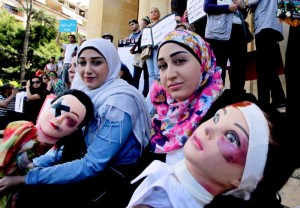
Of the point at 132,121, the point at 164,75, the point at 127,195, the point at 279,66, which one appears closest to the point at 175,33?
the point at 164,75

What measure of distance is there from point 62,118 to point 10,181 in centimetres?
44

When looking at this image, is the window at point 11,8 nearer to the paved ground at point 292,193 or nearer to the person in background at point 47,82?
the person in background at point 47,82

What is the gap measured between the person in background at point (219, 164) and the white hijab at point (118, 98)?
0.80 metres

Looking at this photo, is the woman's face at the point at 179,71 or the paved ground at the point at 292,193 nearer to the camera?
the woman's face at the point at 179,71

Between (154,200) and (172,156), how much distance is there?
506 mm

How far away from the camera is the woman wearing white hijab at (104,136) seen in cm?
166

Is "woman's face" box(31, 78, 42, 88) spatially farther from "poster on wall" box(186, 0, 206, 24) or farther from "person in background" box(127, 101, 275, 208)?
"person in background" box(127, 101, 275, 208)

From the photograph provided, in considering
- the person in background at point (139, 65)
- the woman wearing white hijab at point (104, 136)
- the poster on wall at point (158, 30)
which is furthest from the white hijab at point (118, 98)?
the person in background at point (139, 65)

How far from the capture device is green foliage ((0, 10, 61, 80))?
24750mm

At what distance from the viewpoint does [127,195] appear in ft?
5.57

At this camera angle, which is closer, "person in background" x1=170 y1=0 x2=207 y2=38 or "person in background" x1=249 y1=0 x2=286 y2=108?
"person in background" x1=249 y1=0 x2=286 y2=108

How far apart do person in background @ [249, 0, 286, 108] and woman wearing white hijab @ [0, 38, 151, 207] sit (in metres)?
1.65

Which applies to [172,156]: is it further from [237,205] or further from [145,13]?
[145,13]

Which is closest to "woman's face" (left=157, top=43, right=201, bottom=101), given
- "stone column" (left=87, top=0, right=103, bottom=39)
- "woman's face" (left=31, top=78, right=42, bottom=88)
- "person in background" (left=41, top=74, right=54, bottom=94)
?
"woman's face" (left=31, top=78, right=42, bottom=88)
